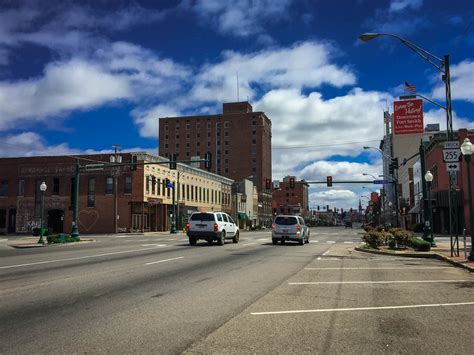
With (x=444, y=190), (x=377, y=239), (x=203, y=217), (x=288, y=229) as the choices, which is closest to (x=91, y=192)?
(x=203, y=217)

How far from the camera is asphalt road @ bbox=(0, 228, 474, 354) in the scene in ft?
19.9

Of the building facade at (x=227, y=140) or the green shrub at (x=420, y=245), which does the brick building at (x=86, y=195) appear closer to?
the green shrub at (x=420, y=245)

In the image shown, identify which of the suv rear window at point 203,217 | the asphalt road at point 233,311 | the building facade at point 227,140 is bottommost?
the asphalt road at point 233,311

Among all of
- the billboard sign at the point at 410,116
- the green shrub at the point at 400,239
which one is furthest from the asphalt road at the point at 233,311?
the billboard sign at the point at 410,116

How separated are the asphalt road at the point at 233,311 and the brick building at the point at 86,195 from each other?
45649mm

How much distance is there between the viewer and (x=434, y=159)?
52250 millimetres

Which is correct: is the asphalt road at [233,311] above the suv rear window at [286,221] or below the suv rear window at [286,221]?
below

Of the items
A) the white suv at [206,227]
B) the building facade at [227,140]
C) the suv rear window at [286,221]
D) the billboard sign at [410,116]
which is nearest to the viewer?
the white suv at [206,227]

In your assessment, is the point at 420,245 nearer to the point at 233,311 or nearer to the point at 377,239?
the point at 377,239

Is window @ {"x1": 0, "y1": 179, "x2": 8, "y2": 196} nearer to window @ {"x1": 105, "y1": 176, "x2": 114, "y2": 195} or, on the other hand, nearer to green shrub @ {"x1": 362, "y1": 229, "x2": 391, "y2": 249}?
window @ {"x1": 105, "y1": 176, "x2": 114, "y2": 195}

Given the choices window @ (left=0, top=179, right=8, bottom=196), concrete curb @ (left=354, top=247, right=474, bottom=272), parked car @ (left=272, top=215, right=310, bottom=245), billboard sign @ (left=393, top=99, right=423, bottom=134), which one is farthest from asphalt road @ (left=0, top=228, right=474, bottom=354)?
window @ (left=0, top=179, right=8, bottom=196)

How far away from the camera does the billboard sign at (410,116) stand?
53.8 m

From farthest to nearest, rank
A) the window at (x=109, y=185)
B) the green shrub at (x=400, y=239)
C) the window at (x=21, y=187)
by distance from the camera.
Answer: the window at (x=21, y=187) → the window at (x=109, y=185) → the green shrub at (x=400, y=239)

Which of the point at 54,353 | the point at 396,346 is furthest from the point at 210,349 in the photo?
the point at 396,346
